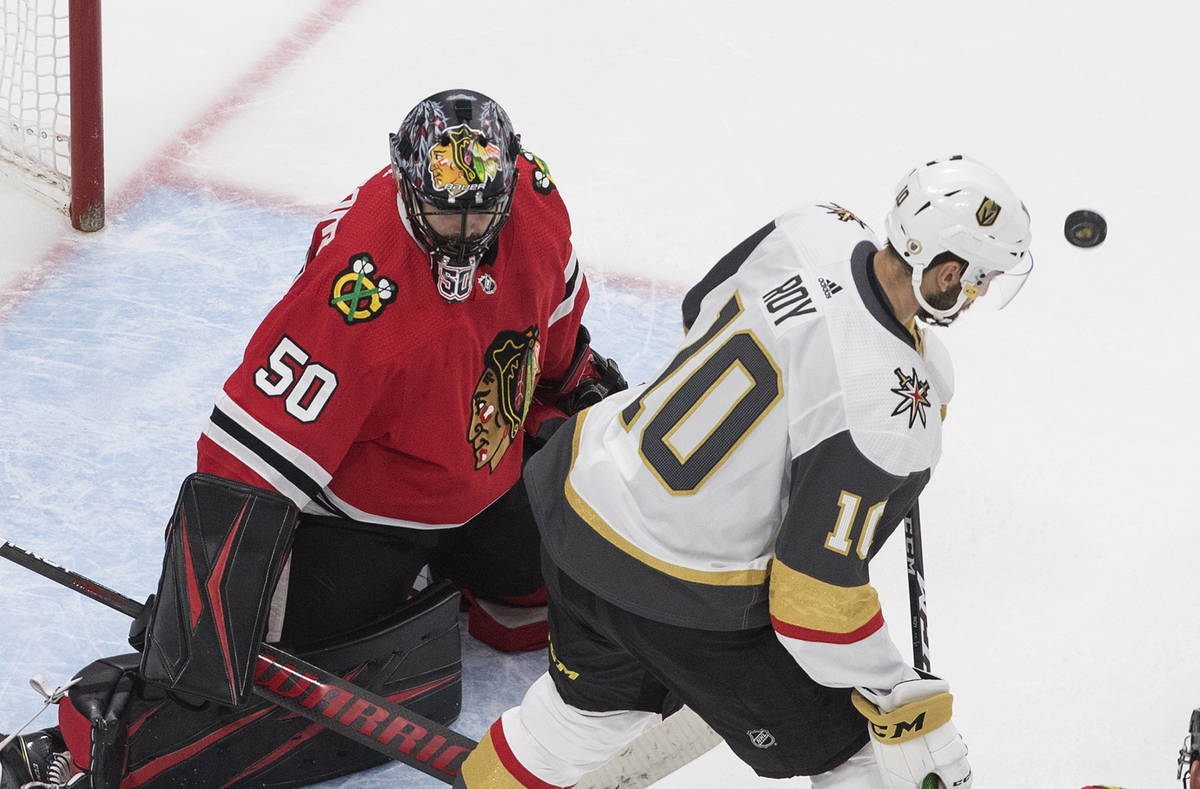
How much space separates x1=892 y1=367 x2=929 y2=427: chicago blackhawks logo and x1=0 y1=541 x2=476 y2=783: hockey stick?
0.96m

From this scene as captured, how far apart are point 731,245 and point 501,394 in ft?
5.37

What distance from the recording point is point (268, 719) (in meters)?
2.40

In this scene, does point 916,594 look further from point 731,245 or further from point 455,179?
point 731,245

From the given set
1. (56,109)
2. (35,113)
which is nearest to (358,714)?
(56,109)

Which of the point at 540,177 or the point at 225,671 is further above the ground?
the point at 540,177

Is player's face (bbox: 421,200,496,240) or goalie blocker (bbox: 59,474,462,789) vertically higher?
player's face (bbox: 421,200,496,240)

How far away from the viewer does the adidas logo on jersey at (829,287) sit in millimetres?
1818

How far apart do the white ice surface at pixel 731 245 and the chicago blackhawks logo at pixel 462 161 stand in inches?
39.7

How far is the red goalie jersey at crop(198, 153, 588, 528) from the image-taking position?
2.17 m

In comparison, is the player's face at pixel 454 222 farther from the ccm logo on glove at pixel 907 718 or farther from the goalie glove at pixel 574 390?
the ccm logo on glove at pixel 907 718

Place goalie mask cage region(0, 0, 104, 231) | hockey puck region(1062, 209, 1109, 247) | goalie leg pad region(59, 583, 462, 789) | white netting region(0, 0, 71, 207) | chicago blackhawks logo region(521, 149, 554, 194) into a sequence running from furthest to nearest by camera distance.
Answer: white netting region(0, 0, 71, 207), goalie mask cage region(0, 0, 104, 231), chicago blackhawks logo region(521, 149, 554, 194), goalie leg pad region(59, 583, 462, 789), hockey puck region(1062, 209, 1109, 247)

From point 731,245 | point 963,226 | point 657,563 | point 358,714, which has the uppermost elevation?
point 963,226

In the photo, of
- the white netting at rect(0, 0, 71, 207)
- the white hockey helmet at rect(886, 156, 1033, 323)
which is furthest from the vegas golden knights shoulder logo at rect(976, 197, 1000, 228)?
the white netting at rect(0, 0, 71, 207)

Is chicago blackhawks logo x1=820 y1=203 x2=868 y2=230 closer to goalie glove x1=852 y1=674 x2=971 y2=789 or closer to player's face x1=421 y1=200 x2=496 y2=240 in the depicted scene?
player's face x1=421 y1=200 x2=496 y2=240
